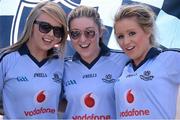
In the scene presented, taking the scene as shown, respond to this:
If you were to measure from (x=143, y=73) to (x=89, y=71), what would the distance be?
0.30 meters

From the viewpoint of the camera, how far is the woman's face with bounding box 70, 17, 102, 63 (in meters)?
2.02

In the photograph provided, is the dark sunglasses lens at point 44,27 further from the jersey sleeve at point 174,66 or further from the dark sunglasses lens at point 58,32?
the jersey sleeve at point 174,66

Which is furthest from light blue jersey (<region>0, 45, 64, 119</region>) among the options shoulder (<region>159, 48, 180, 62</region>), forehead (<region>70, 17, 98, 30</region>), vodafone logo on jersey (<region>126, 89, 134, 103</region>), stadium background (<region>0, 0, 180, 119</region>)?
stadium background (<region>0, 0, 180, 119</region>)

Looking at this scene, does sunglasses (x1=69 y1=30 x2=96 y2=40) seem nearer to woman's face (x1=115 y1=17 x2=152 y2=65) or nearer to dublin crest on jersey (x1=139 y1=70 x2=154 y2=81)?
woman's face (x1=115 y1=17 x2=152 y2=65)

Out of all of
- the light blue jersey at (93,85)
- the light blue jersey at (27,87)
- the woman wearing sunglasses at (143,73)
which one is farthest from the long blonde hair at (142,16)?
the light blue jersey at (27,87)

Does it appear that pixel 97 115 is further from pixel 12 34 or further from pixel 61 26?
pixel 12 34

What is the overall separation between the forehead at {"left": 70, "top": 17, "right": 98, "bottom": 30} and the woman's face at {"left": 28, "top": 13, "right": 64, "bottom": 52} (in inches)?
2.9

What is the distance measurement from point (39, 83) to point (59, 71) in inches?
5.9

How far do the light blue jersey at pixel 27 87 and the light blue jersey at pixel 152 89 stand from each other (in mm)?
331

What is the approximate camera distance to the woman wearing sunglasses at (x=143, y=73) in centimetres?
183

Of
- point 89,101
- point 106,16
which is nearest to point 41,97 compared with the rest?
point 89,101

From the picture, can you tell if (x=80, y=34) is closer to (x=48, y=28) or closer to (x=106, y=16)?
(x=48, y=28)

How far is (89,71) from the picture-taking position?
206 centimetres

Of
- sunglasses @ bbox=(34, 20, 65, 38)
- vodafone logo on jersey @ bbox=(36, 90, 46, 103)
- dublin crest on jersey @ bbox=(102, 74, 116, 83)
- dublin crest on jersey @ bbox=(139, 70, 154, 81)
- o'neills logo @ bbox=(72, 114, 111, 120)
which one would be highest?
sunglasses @ bbox=(34, 20, 65, 38)
